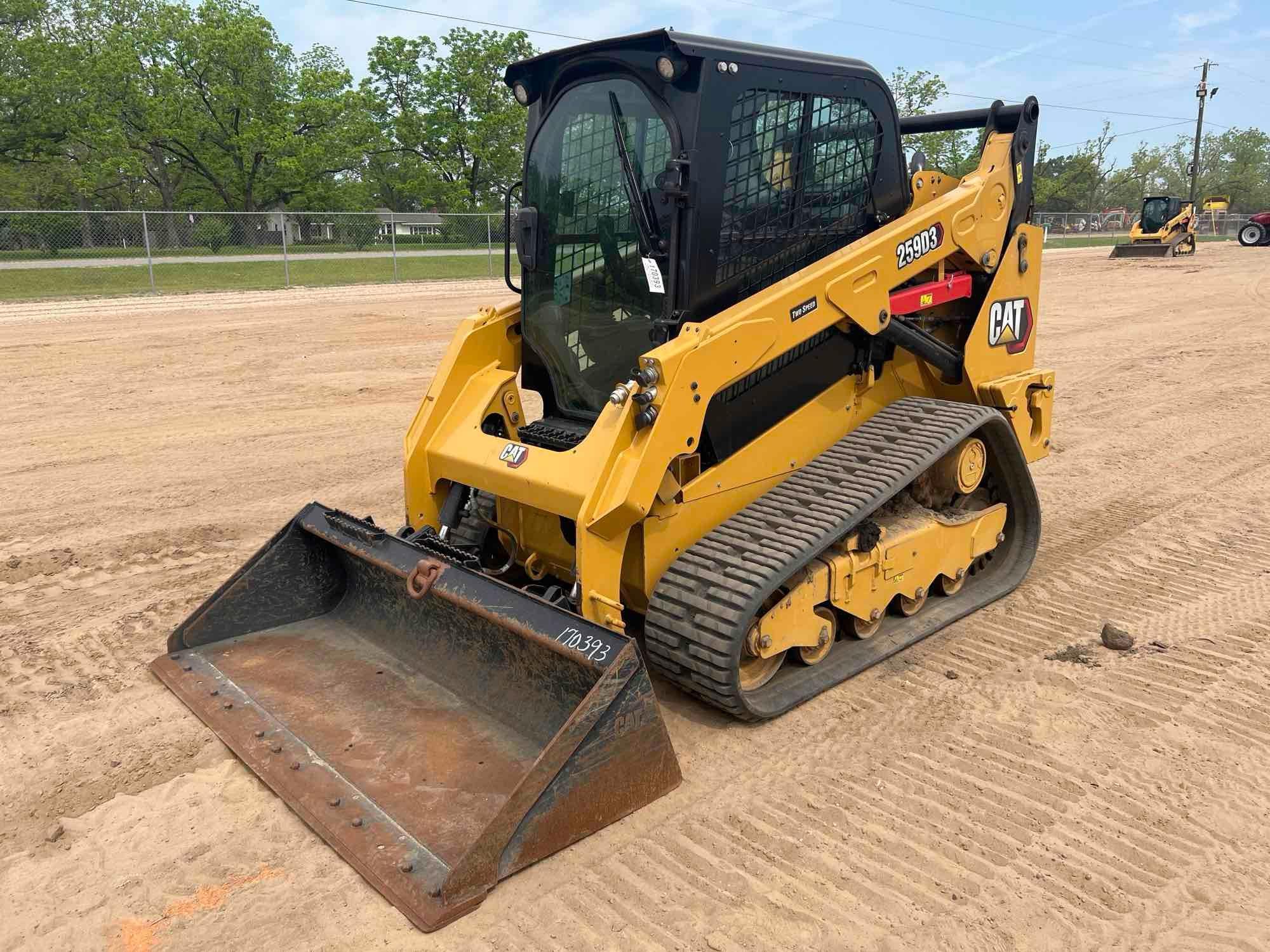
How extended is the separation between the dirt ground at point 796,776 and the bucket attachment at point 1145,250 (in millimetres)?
26170

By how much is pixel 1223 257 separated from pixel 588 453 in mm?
33514

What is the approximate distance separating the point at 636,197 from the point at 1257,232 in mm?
41769

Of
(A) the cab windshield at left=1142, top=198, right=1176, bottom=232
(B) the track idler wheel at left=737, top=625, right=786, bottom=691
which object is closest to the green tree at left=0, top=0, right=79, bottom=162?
(A) the cab windshield at left=1142, top=198, right=1176, bottom=232

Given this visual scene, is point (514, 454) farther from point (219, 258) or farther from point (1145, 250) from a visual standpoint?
point (1145, 250)

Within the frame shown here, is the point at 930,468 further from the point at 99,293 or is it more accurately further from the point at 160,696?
the point at 99,293

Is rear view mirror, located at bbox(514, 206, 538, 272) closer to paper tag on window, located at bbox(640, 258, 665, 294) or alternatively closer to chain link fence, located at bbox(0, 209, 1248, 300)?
paper tag on window, located at bbox(640, 258, 665, 294)

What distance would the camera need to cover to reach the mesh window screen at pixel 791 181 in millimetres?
3850

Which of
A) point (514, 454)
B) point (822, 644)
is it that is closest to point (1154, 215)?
point (822, 644)

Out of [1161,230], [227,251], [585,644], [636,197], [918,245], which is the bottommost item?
[585,644]

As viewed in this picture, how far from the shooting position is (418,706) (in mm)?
3773

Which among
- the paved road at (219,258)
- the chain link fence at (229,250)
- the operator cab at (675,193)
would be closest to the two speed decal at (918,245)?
the operator cab at (675,193)

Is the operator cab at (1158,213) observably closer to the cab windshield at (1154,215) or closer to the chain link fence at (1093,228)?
the cab windshield at (1154,215)

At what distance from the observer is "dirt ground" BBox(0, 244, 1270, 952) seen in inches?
109

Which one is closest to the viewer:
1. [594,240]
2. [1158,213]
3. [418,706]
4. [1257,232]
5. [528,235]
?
[418,706]
